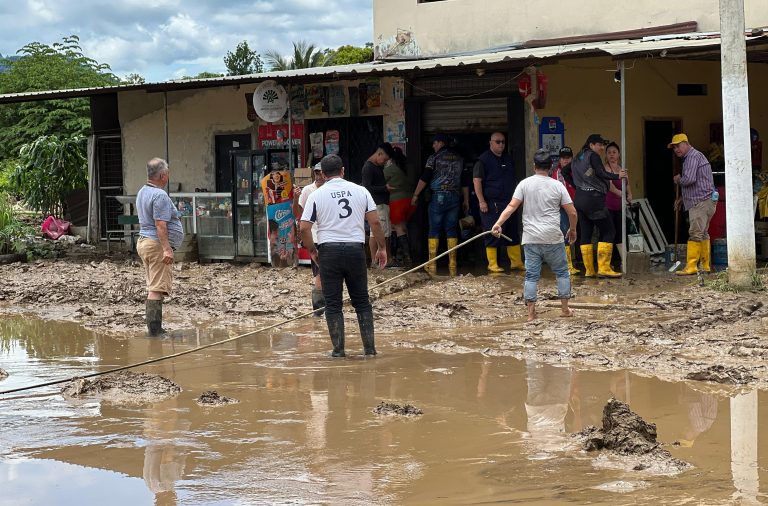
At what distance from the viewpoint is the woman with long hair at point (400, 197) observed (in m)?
15.0

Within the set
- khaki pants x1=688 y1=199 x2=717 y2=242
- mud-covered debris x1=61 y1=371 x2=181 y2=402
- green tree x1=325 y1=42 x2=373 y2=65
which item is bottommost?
mud-covered debris x1=61 y1=371 x2=181 y2=402

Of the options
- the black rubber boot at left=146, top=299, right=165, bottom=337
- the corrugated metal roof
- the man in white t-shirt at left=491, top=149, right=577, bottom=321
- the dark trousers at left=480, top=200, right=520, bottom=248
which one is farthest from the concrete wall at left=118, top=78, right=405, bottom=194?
the man in white t-shirt at left=491, top=149, right=577, bottom=321

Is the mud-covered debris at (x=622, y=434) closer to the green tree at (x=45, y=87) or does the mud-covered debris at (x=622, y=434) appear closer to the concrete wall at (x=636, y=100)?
the concrete wall at (x=636, y=100)

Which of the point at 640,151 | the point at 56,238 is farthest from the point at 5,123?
the point at 640,151

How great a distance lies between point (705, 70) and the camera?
15828mm

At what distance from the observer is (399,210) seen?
49.9 feet

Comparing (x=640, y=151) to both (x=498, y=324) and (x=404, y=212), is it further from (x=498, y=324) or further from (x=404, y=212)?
(x=498, y=324)

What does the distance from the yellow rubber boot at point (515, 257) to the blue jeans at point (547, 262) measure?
397 centimetres

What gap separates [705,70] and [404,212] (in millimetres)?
5029

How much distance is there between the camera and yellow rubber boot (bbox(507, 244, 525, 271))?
1430 cm

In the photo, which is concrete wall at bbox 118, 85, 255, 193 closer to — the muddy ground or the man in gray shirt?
the muddy ground

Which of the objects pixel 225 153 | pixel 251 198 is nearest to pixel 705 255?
pixel 251 198

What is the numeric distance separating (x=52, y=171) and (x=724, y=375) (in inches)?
681

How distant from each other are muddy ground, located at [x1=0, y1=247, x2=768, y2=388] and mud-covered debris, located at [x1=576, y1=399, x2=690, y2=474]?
1.83 meters
